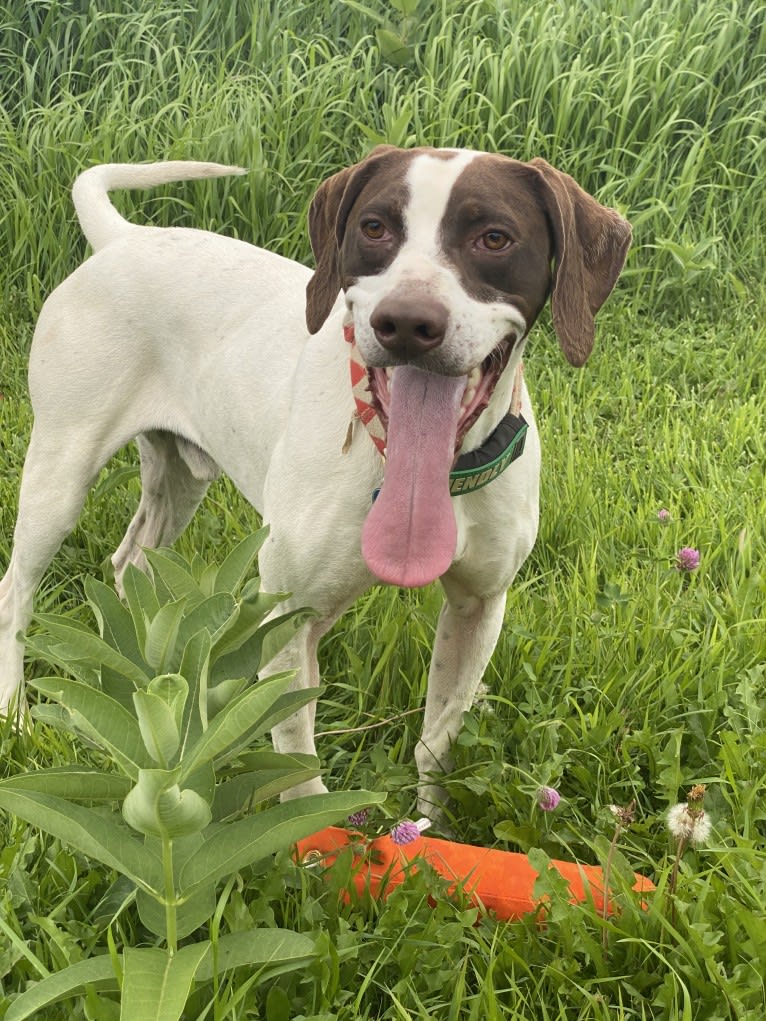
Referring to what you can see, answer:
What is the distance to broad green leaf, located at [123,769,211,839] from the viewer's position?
1629mm

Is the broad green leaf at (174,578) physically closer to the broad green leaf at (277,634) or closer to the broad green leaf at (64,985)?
the broad green leaf at (277,634)

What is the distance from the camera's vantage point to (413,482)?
7.68 ft

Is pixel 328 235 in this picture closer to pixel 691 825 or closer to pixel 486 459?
pixel 486 459

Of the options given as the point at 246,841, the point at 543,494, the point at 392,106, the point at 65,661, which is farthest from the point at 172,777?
the point at 392,106

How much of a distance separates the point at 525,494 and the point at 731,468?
6.01 ft

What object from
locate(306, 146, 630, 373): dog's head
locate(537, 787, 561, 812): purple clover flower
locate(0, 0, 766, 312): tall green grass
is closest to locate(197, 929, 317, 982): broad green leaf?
locate(537, 787, 561, 812): purple clover flower

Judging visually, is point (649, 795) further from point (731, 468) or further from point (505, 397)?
point (731, 468)

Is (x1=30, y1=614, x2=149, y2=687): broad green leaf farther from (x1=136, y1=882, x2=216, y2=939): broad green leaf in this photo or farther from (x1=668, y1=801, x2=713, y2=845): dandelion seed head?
(x1=668, y1=801, x2=713, y2=845): dandelion seed head

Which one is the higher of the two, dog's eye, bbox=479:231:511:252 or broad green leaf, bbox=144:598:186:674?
dog's eye, bbox=479:231:511:252

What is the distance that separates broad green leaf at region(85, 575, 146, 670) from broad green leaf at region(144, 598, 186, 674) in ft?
0.54

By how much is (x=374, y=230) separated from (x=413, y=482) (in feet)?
1.70

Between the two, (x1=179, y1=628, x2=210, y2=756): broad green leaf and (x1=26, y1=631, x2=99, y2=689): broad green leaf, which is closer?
(x1=179, y1=628, x2=210, y2=756): broad green leaf

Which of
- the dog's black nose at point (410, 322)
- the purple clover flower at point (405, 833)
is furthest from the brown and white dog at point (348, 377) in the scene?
the purple clover flower at point (405, 833)

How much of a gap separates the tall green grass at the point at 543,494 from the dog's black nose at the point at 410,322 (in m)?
1.07
